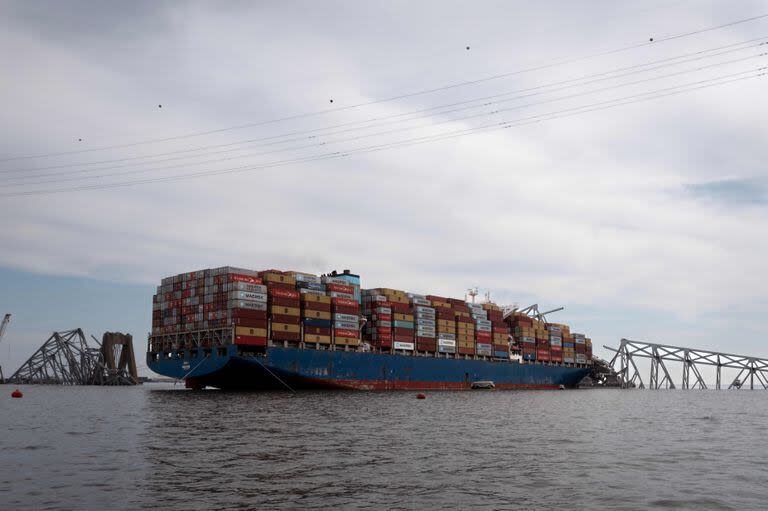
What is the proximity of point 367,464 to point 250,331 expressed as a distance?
195ft

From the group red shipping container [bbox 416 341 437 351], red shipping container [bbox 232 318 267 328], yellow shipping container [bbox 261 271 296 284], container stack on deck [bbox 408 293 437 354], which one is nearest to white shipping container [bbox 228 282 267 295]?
yellow shipping container [bbox 261 271 296 284]

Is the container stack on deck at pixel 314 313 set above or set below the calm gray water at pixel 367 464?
above

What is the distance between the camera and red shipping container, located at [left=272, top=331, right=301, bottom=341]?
287 ft

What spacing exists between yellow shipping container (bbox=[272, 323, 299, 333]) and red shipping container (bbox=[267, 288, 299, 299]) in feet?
13.3

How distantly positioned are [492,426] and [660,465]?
17.7 metres

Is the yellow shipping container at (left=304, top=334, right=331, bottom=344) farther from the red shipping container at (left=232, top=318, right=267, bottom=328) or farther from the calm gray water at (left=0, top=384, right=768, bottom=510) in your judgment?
the calm gray water at (left=0, top=384, right=768, bottom=510)

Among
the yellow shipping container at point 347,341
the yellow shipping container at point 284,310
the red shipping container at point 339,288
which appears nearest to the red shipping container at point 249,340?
the yellow shipping container at point 284,310

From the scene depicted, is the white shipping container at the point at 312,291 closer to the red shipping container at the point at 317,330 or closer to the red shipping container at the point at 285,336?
the red shipping container at the point at 317,330

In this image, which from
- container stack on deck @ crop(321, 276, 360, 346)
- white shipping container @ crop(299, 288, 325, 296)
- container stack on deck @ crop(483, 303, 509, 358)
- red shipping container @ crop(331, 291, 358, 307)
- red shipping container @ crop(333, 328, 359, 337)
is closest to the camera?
white shipping container @ crop(299, 288, 325, 296)

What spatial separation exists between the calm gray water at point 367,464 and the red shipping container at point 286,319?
3875 centimetres

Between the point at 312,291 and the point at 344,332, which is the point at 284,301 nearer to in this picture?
the point at 312,291

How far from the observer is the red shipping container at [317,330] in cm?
9181

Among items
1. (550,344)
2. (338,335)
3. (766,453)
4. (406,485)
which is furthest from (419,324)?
(406,485)

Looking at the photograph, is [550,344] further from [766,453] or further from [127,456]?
[127,456]
